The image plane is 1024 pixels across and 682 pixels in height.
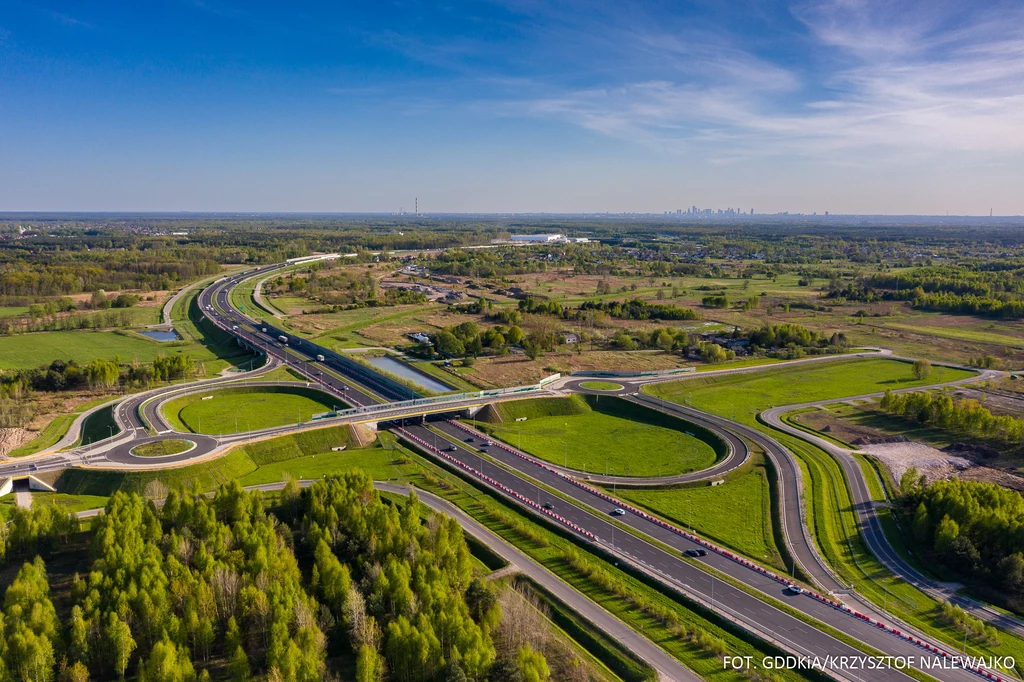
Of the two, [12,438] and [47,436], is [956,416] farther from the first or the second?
[12,438]

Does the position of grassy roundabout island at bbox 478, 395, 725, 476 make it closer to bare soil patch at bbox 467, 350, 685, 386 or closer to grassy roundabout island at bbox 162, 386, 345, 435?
bare soil patch at bbox 467, 350, 685, 386

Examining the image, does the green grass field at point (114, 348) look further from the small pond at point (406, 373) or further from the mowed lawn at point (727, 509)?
the mowed lawn at point (727, 509)

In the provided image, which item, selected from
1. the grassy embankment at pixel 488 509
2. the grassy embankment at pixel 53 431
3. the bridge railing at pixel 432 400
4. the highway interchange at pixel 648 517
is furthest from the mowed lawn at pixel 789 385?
the grassy embankment at pixel 53 431

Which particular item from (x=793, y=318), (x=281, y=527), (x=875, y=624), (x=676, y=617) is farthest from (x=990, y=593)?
(x=793, y=318)

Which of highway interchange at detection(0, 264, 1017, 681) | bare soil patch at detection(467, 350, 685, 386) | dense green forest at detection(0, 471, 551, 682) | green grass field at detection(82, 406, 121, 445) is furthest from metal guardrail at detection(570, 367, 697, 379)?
green grass field at detection(82, 406, 121, 445)

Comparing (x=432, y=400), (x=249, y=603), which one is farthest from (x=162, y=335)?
(x=249, y=603)

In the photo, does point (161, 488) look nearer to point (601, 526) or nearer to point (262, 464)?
point (262, 464)
